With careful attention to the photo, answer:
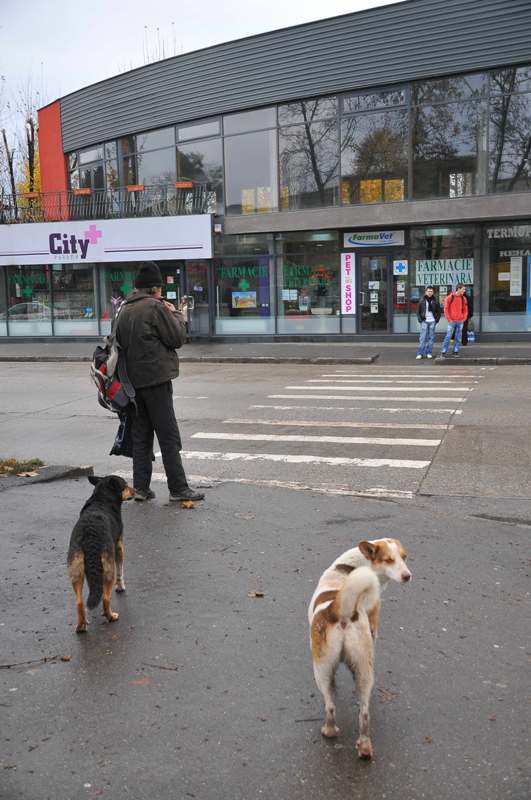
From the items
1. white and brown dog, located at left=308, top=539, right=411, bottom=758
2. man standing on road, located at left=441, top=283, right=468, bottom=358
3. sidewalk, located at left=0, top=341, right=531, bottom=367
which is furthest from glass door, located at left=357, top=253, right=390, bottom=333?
white and brown dog, located at left=308, top=539, right=411, bottom=758

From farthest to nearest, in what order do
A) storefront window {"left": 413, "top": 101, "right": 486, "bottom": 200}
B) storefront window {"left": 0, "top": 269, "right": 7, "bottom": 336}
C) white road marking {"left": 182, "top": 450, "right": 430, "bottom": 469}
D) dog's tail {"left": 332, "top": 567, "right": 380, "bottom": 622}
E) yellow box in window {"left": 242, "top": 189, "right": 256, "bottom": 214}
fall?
1. storefront window {"left": 0, "top": 269, "right": 7, "bottom": 336}
2. yellow box in window {"left": 242, "top": 189, "right": 256, "bottom": 214}
3. storefront window {"left": 413, "top": 101, "right": 486, "bottom": 200}
4. white road marking {"left": 182, "top": 450, "right": 430, "bottom": 469}
5. dog's tail {"left": 332, "top": 567, "right": 380, "bottom": 622}

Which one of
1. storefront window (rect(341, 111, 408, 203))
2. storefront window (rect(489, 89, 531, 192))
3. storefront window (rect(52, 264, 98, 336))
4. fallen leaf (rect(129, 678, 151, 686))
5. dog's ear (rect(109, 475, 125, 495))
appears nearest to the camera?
fallen leaf (rect(129, 678, 151, 686))

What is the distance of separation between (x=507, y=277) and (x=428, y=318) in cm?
414

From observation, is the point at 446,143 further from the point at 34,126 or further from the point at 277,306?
the point at 34,126

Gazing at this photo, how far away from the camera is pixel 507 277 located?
73.2 ft

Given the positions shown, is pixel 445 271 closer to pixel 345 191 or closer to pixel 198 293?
pixel 345 191

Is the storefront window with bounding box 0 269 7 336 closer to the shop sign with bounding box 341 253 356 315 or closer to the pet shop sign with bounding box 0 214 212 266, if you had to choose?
the pet shop sign with bounding box 0 214 212 266

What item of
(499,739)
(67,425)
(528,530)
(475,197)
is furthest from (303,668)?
(475,197)

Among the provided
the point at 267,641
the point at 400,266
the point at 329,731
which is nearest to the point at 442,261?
the point at 400,266

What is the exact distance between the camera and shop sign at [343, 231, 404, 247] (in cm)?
2317

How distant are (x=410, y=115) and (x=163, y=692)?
2157 centimetres

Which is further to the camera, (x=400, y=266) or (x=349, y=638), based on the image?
(x=400, y=266)

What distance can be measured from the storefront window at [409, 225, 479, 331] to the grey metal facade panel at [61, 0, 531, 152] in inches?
173

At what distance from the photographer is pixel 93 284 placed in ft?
91.5
